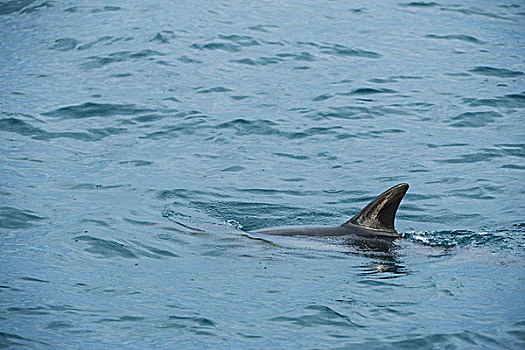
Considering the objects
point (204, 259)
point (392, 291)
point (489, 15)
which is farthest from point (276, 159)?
point (489, 15)

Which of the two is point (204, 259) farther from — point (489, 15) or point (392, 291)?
point (489, 15)

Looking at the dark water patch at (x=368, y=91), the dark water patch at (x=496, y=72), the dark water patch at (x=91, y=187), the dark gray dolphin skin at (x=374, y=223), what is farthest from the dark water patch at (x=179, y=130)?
the dark water patch at (x=496, y=72)

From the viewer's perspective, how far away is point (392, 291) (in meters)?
6.61

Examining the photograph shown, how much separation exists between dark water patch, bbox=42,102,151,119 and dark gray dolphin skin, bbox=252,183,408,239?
5.98 meters

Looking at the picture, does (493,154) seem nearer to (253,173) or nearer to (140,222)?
(253,173)

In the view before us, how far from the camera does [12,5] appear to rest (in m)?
20.9

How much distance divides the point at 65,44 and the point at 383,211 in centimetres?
1164

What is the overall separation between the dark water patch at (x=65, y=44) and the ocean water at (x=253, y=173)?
68 mm

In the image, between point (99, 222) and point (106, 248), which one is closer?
point (106, 248)

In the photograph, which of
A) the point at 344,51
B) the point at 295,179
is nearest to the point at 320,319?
the point at 295,179

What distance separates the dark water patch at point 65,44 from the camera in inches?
675

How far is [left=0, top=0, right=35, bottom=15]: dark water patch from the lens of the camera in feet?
66.9

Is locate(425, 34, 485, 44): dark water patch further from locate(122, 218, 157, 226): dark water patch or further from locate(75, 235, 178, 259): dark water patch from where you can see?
locate(75, 235, 178, 259): dark water patch

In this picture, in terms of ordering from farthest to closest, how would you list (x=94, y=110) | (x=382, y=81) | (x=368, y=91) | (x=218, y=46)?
A: (x=218, y=46), (x=382, y=81), (x=368, y=91), (x=94, y=110)
